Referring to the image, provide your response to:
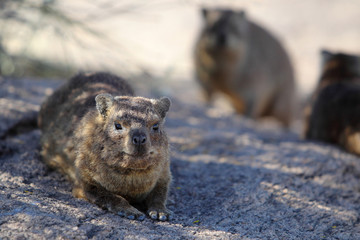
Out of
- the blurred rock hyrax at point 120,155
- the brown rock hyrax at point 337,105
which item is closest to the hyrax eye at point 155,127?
the blurred rock hyrax at point 120,155

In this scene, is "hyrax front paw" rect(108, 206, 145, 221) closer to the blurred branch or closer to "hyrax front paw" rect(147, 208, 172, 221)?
"hyrax front paw" rect(147, 208, 172, 221)

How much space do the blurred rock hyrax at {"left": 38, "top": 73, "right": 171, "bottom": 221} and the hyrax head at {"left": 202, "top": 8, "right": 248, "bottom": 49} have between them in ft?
15.7

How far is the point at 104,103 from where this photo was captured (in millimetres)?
4023

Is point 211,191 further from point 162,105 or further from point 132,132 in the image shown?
point 132,132

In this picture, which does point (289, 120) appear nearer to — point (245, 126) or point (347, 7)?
point (245, 126)

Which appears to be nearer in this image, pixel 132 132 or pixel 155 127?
pixel 132 132

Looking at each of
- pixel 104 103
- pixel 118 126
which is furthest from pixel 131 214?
pixel 104 103

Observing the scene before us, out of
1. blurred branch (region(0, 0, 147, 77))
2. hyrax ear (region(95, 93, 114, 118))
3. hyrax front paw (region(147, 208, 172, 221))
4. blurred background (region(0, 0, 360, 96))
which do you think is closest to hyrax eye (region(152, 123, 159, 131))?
hyrax ear (region(95, 93, 114, 118))

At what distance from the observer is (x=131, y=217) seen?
145 inches

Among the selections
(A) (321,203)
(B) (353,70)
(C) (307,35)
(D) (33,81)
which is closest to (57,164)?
(A) (321,203)

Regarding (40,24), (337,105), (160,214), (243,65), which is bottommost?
(160,214)

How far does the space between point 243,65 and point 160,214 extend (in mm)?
6107

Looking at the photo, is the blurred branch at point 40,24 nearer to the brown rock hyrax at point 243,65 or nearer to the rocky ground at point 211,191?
the rocky ground at point 211,191

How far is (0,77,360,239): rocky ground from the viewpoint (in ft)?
11.2
